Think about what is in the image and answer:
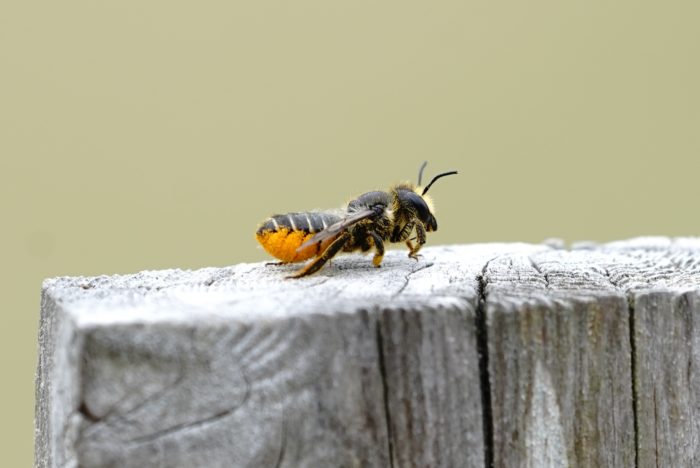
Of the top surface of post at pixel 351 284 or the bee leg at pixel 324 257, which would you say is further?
the bee leg at pixel 324 257

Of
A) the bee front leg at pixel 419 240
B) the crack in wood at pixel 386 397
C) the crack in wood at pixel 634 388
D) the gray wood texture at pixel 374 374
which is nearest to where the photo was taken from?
the gray wood texture at pixel 374 374

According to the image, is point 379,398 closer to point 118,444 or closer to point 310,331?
point 310,331

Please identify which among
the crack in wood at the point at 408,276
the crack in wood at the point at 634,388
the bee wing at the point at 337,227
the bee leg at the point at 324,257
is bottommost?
the crack in wood at the point at 634,388

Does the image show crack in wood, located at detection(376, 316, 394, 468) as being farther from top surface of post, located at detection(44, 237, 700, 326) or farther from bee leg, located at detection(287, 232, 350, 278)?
bee leg, located at detection(287, 232, 350, 278)

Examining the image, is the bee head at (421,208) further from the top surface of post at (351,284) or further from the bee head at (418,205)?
the top surface of post at (351,284)

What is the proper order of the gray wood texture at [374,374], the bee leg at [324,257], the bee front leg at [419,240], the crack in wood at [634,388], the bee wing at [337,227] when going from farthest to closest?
the bee front leg at [419,240], the bee wing at [337,227], the bee leg at [324,257], the crack in wood at [634,388], the gray wood texture at [374,374]

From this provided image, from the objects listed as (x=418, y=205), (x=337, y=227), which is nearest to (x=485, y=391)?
(x=337, y=227)

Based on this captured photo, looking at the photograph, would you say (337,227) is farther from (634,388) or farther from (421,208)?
(634,388)

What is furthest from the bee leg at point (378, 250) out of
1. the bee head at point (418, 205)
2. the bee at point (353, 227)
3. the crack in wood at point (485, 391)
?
the crack in wood at point (485, 391)
